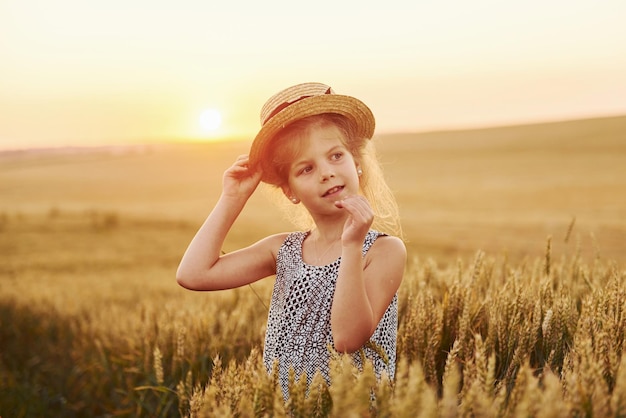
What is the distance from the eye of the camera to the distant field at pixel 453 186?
1811 cm

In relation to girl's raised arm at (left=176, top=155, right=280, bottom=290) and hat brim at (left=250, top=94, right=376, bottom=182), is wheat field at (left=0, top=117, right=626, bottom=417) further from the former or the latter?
hat brim at (left=250, top=94, right=376, bottom=182)

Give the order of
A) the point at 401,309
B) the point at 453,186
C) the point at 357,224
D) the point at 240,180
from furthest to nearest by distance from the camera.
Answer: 1. the point at 453,186
2. the point at 401,309
3. the point at 240,180
4. the point at 357,224

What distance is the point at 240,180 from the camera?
106 inches

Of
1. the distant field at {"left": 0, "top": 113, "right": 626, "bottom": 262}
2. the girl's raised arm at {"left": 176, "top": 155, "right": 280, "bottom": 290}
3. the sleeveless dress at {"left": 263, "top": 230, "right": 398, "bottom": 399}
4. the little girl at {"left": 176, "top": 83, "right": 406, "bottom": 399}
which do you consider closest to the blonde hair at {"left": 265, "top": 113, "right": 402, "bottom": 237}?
the little girl at {"left": 176, "top": 83, "right": 406, "bottom": 399}

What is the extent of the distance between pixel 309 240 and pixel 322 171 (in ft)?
1.26

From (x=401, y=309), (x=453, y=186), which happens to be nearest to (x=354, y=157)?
(x=401, y=309)

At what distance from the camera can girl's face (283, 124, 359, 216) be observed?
7.62ft

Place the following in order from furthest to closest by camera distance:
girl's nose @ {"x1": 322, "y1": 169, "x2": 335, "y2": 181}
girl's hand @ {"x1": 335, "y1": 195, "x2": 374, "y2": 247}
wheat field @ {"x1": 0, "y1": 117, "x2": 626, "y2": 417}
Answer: girl's nose @ {"x1": 322, "y1": 169, "x2": 335, "y2": 181}, girl's hand @ {"x1": 335, "y1": 195, "x2": 374, "y2": 247}, wheat field @ {"x1": 0, "y1": 117, "x2": 626, "y2": 417}

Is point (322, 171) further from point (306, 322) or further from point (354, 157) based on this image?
point (306, 322)

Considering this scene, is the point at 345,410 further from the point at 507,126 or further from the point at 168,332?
the point at 507,126

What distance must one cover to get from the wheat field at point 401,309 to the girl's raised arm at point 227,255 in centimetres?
34

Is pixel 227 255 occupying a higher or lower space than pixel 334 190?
lower

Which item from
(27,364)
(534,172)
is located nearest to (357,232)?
(27,364)

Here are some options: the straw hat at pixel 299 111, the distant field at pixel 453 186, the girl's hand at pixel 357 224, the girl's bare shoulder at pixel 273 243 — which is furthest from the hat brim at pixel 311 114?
the distant field at pixel 453 186
